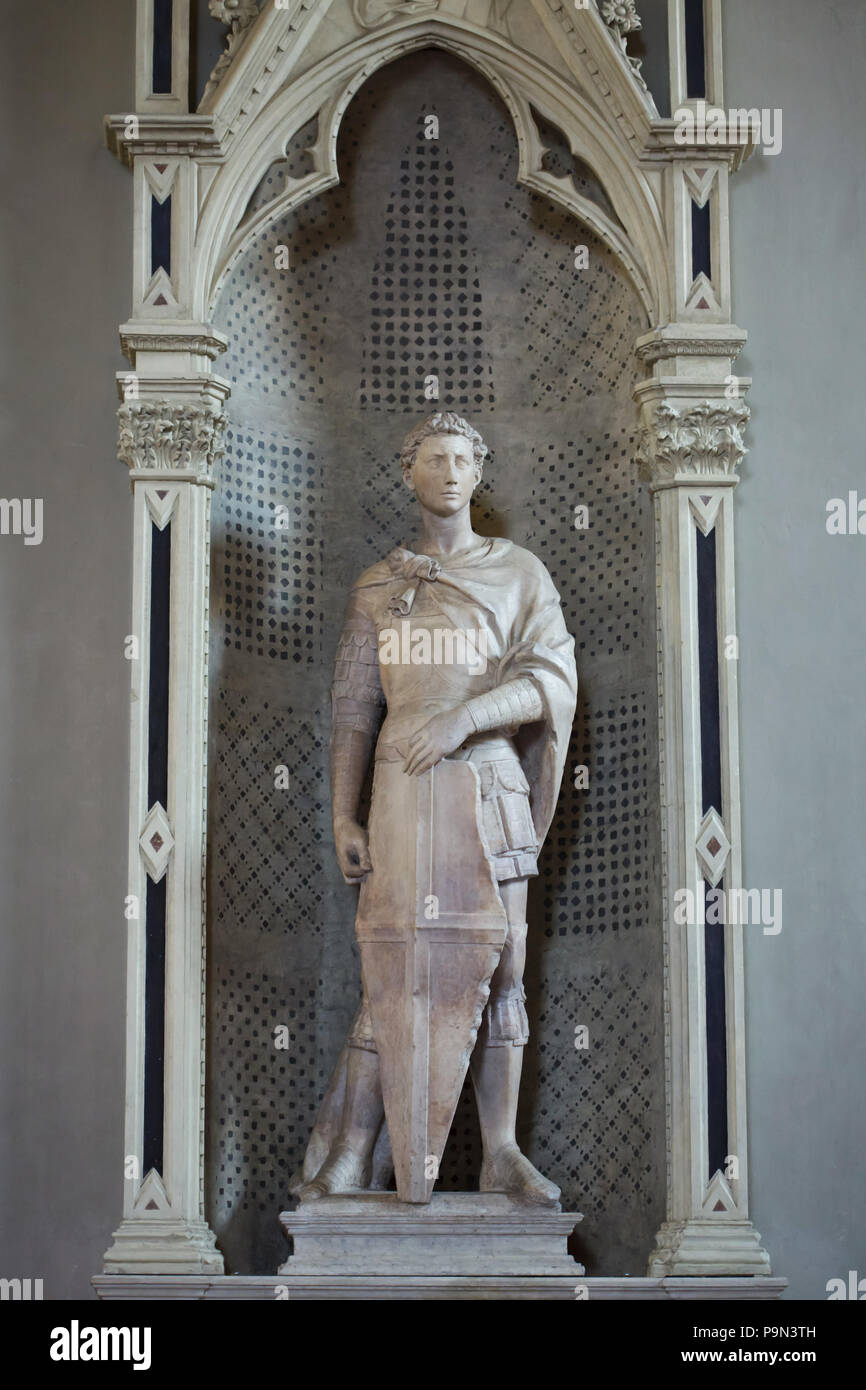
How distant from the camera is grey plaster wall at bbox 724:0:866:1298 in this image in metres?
10.3

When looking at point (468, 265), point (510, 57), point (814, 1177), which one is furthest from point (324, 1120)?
point (510, 57)

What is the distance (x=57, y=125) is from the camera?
11.1 m

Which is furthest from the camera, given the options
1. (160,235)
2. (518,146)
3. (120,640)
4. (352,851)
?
(518,146)

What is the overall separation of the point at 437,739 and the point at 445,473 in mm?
1275

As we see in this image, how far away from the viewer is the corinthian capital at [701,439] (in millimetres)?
10719

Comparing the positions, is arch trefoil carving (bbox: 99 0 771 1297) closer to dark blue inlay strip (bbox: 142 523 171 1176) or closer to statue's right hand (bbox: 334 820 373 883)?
dark blue inlay strip (bbox: 142 523 171 1176)

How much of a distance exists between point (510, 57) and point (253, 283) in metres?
1.61

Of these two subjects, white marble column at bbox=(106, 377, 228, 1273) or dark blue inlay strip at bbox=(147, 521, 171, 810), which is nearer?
white marble column at bbox=(106, 377, 228, 1273)

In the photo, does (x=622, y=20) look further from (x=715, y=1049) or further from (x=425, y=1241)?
(x=425, y=1241)

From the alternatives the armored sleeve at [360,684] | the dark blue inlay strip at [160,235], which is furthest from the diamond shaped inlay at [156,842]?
the dark blue inlay strip at [160,235]

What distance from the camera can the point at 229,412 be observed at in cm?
1109

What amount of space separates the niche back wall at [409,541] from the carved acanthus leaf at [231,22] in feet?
→ 1.66

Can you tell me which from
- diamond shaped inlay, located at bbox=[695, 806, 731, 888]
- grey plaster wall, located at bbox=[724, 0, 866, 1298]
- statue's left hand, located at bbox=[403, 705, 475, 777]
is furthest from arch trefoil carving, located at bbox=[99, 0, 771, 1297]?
statue's left hand, located at bbox=[403, 705, 475, 777]

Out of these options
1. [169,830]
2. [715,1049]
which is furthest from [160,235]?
[715,1049]
